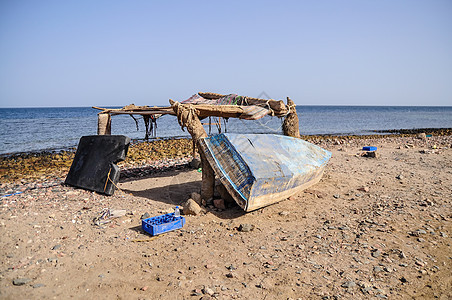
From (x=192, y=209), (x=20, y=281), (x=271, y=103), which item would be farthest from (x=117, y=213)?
(x=271, y=103)

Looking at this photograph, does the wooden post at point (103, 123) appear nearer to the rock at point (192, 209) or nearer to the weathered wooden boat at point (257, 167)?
the weathered wooden boat at point (257, 167)

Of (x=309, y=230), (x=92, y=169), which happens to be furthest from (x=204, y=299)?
(x=92, y=169)

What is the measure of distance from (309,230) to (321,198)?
1942mm

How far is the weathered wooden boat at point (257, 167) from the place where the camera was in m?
6.29

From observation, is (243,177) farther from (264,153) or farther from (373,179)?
(373,179)

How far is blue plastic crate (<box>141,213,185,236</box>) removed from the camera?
18.8 ft

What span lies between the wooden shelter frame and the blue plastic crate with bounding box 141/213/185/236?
A: 1.34 meters

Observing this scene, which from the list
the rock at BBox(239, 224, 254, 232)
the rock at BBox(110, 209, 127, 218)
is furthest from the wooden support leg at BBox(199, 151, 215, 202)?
the rock at BBox(110, 209, 127, 218)

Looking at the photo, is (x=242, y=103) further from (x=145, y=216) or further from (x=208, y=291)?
(x=208, y=291)

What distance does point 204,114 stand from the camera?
7.94 metres

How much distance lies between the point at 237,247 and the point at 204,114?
3.84m

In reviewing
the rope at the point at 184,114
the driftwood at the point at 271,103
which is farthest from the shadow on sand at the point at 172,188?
the driftwood at the point at 271,103

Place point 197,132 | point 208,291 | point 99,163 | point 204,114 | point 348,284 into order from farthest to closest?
point 99,163 → point 204,114 → point 197,132 → point 348,284 → point 208,291

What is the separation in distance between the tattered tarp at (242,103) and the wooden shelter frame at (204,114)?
0.36ft
